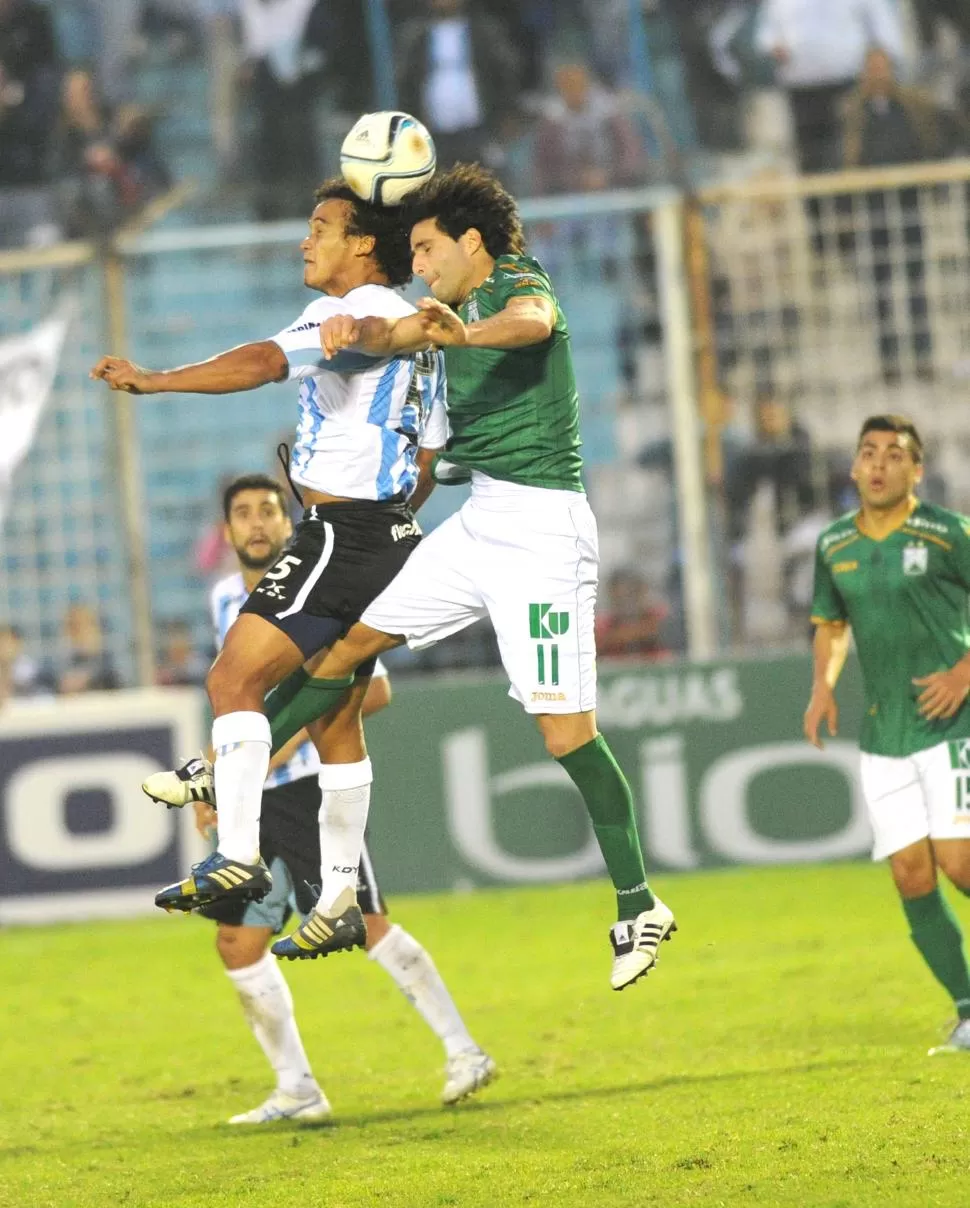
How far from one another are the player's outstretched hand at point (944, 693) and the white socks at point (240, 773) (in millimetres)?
2839

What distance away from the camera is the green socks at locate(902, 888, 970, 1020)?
791 centimetres

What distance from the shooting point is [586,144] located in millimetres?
14766

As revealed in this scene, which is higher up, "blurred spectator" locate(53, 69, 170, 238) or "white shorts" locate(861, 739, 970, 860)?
"blurred spectator" locate(53, 69, 170, 238)

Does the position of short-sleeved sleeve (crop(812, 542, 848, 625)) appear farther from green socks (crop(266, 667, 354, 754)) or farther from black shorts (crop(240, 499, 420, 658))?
green socks (crop(266, 667, 354, 754))

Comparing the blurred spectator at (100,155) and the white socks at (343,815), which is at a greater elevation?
the blurred spectator at (100,155)

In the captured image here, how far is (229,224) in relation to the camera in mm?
15117

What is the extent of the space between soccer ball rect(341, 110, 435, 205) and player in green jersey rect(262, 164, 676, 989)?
85 millimetres

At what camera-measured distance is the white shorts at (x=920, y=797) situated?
310 inches

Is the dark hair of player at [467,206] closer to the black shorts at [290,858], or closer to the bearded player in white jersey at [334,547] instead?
the bearded player in white jersey at [334,547]

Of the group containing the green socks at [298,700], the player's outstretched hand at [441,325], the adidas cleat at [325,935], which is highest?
the player's outstretched hand at [441,325]

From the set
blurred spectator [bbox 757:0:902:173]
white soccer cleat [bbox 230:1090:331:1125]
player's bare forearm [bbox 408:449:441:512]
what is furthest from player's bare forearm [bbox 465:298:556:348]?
blurred spectator [bbox 757:0:902:173]

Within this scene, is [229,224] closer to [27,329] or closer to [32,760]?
[27,329]

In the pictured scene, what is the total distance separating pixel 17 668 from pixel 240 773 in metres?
8.27

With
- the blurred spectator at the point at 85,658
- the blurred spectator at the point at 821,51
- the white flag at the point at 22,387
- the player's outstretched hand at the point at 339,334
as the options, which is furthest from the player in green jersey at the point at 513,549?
the blurred spectator at the point at 821,51
